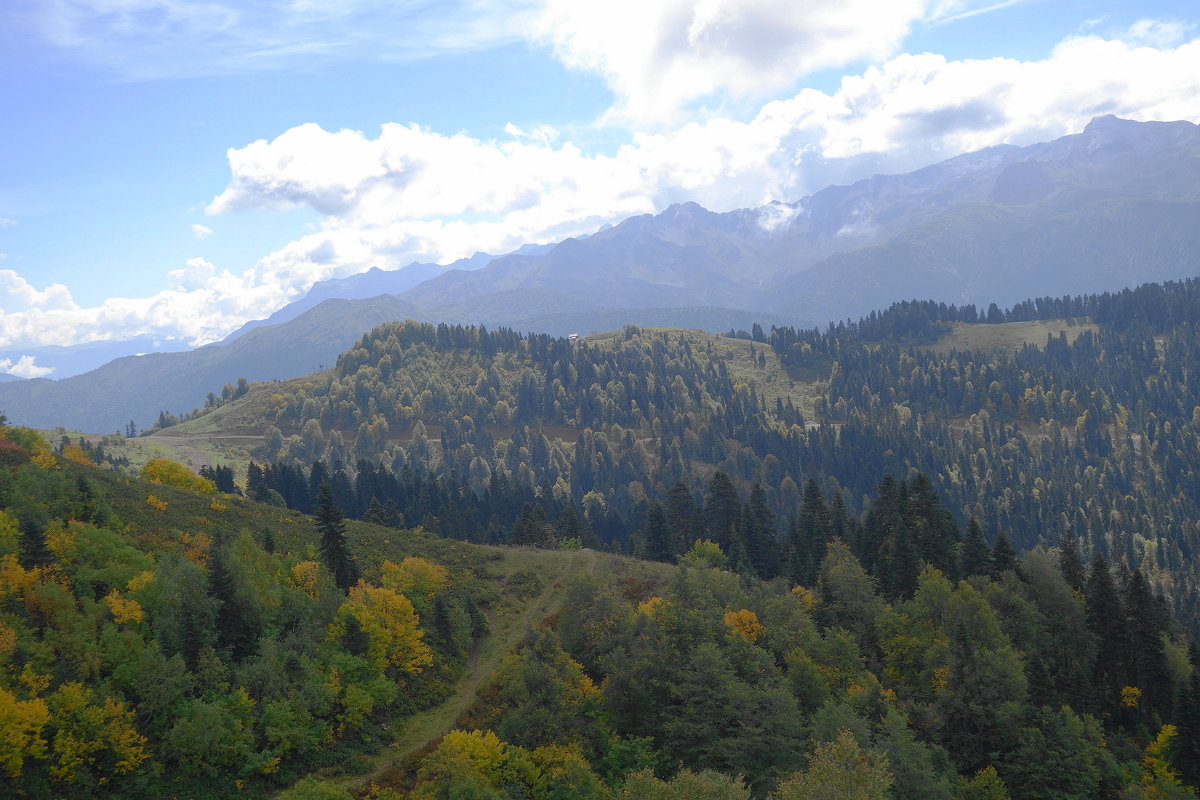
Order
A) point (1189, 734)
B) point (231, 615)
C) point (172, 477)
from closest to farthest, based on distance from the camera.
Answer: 1. point (231, 615)
2. point (1189, 734)
3. point (172, 477)

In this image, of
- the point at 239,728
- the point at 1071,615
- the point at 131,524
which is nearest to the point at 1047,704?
the point at 1071,615

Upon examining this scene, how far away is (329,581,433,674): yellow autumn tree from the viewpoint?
62.0 m

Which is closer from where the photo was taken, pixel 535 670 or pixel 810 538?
pixel 535 670

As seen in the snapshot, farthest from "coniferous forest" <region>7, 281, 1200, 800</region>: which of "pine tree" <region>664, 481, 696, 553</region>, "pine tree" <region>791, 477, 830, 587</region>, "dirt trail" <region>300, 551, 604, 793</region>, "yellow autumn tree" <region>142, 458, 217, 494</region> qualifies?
"pine tree" <region>664, 481, 696, 553</region>

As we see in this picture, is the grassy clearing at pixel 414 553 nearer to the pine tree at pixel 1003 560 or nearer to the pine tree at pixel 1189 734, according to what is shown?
the pine tree at pixel 1003 560

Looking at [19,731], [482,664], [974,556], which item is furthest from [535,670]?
[974,556]

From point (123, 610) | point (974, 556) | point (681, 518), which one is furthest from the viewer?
point (681, 518)

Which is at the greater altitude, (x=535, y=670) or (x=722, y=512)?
(x=535, y=670)

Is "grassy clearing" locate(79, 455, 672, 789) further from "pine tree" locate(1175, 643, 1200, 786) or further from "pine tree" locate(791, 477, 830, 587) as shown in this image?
"pine tree" locate(1175, 643, 1200, 786)

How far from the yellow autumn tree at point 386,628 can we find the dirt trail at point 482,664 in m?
4.40

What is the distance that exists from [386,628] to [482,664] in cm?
1021

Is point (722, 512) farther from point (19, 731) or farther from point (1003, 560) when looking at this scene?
point (19, 731)

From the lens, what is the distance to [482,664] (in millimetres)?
69688

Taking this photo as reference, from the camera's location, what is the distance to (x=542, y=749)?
2025 inches
